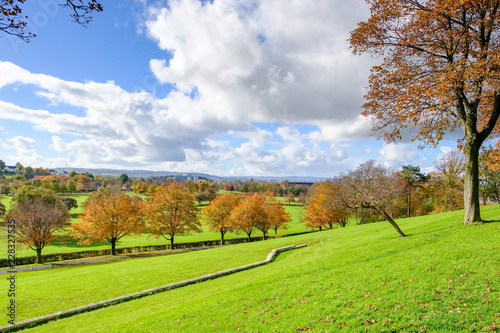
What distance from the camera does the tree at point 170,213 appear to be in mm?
45031

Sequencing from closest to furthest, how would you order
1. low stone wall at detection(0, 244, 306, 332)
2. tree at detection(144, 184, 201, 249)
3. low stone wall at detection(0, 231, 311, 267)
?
low stone wall at detection(0, 244, 306, 332)
low stone wall at detection(0, 231, 311, 267)
tree at detection(144, 184, 201, 249)

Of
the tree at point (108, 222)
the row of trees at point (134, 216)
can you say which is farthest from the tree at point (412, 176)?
the tree at point (108, 222)

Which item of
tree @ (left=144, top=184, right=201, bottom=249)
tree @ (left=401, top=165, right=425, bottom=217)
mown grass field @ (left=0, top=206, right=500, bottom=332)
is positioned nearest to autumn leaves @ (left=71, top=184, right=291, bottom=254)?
tree @ (left=144, top=184, right=201, bottom=249)

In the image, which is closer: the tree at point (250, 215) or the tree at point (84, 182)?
the tree at point (250, 215)

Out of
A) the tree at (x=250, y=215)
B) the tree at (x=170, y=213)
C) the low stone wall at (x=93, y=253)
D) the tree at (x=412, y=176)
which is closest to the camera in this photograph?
the low stone wall at (x=93, y=253)

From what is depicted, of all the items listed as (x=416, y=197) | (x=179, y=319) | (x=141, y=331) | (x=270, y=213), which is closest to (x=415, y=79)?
(x=179, y=319)

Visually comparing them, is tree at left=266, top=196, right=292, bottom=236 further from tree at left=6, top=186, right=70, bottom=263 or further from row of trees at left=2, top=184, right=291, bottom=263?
tree at left=6, top=186, right=70, bottom=263

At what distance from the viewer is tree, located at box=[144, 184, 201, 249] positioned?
148 feet

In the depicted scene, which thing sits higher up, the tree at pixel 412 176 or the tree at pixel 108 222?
the tree at pixel 412 176

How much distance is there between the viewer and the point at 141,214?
149ft

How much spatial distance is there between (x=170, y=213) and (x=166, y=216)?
0.87 m

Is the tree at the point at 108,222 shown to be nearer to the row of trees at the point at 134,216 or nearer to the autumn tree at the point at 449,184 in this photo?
the row of trees at the point at 134,216

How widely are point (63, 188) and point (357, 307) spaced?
420 feet

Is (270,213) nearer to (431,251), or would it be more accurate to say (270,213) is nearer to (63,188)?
(431,251)
